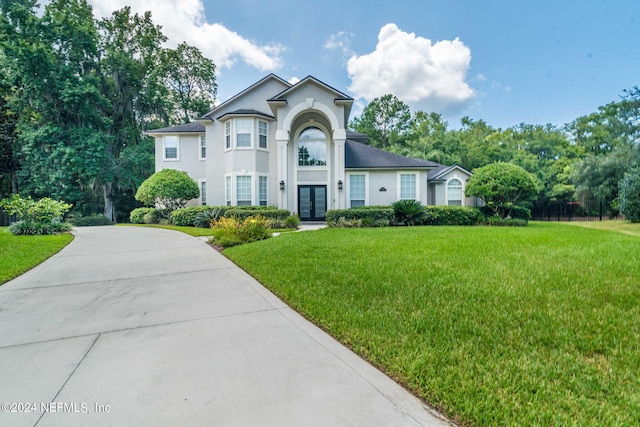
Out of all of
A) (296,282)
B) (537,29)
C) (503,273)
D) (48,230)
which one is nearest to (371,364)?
(296,282)

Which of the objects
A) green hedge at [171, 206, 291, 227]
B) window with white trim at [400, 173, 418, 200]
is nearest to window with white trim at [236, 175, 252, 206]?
green hedge at [171, 206, 291, 227]

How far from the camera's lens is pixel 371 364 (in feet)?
8.41

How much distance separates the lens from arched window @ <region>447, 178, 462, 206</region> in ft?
59.6

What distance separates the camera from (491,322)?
3197 millimetres

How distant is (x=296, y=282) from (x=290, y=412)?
2.94 meters

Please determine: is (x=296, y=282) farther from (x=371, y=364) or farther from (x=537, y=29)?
(x=537, y=29)

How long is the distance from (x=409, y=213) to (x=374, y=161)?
181 inches

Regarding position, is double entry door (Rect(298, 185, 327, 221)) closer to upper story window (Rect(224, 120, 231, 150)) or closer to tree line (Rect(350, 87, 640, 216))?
upper story window (Rect(224, 120, 231, 150))

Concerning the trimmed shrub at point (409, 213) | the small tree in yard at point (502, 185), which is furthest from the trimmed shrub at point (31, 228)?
the small tree in yard at point (502, 185)

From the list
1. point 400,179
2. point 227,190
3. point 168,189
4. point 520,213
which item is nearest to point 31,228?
point 168,189

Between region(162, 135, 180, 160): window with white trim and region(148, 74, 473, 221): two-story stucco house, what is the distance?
58 mm

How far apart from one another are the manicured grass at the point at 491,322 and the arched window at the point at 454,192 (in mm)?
11772

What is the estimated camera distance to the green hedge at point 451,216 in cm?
1462

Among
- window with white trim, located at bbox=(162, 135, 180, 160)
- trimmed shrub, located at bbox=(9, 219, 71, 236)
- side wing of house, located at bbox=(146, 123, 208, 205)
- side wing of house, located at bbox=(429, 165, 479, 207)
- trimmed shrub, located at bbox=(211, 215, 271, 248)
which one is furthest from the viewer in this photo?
window with white trim, located at bbox=(162, 135, 180, 160)
